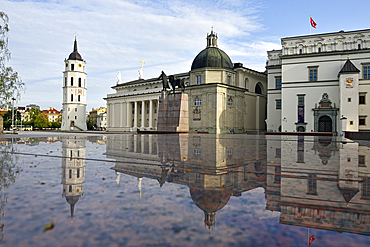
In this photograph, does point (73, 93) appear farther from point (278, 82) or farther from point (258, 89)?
point (278, 82)

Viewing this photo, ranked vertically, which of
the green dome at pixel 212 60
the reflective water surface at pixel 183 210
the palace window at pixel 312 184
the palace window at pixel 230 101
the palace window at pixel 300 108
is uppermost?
the green dome at pixel 212 60

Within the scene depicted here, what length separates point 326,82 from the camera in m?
43.2

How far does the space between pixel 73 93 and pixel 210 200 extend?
104 meters

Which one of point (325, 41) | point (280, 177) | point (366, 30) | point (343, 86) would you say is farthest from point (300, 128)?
point (280, 177)

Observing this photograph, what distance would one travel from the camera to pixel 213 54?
56.2m

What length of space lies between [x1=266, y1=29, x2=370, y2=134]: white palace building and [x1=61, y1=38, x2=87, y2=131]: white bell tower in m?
75.3

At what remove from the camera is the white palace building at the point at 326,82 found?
1571 inches

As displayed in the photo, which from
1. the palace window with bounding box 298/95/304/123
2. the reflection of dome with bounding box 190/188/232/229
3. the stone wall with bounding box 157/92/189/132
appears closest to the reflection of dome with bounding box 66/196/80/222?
the reflection of dome with bounding box 190/188/232/229

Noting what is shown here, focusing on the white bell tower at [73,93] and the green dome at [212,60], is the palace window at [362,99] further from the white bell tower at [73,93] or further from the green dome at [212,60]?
the white bell tower at [73,93]

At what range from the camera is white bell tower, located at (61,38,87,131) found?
96.9m

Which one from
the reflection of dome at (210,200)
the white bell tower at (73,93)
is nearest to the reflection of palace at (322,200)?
the reflection of dome at (210,200)

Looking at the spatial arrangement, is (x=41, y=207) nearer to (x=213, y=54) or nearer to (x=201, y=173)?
(x=201, y=173)

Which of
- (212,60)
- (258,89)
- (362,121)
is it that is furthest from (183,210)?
(258,89)

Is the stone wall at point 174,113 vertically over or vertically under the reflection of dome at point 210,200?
over
